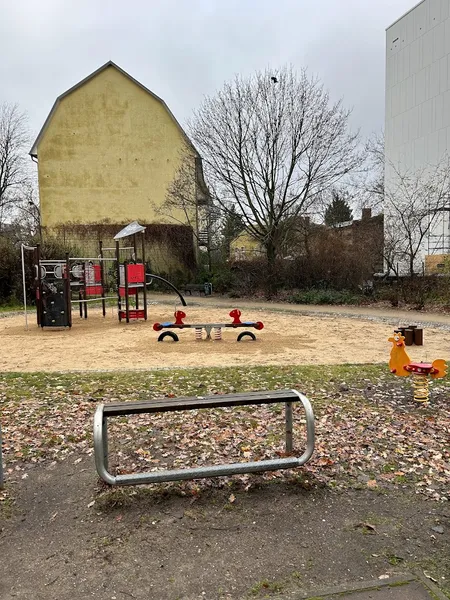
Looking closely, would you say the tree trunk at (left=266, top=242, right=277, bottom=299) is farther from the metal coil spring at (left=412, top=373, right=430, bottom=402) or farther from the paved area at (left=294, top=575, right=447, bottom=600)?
the paved area at (left=294, top=575, right=447, bottom=600)

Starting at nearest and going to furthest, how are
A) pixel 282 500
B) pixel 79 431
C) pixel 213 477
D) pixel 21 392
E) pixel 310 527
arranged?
pixel 310 527 → pixel 282 500 → pixel 213 477 → pixel 79 431 → pixel 21 392

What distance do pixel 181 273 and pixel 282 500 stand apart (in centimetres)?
2428

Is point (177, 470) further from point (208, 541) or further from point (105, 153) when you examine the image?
point (105, 153)

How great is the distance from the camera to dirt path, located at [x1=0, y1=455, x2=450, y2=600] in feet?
7.37

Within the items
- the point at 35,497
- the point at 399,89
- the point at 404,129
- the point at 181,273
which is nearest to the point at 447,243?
the point at 404,129

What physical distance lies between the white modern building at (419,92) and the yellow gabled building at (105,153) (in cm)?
1316

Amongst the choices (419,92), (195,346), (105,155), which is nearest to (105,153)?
(105,155)

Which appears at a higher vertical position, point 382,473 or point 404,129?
point 404,129

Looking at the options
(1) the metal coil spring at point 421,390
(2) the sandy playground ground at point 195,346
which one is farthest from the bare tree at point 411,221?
(1) the metal coil spring at point 421,390

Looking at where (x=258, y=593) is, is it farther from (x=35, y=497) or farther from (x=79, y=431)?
(x=79, y=431)

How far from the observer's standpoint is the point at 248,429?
13.9 feet

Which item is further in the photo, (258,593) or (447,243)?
(447,243)

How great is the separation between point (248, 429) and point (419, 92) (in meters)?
28.5

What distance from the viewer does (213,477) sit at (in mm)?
3283
